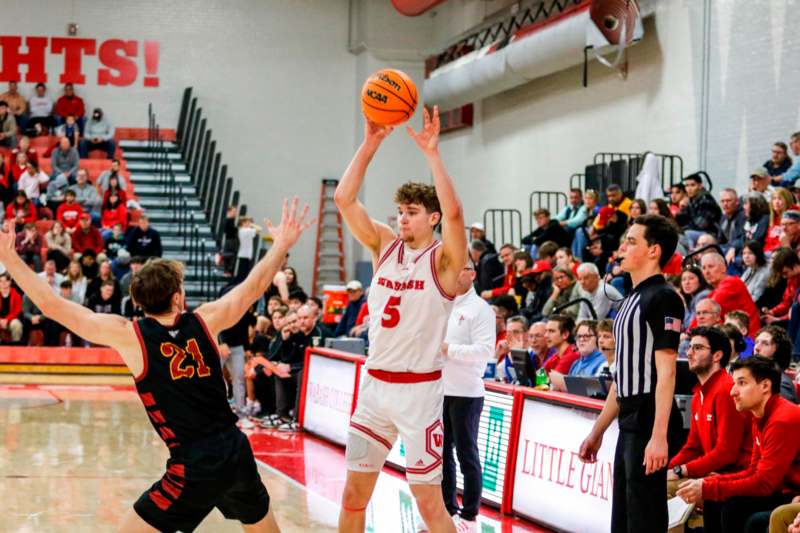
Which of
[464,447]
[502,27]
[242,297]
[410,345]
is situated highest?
[502,27]

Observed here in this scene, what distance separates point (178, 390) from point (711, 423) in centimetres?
328

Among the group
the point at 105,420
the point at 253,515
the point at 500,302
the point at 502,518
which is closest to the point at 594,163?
the point at 500,302

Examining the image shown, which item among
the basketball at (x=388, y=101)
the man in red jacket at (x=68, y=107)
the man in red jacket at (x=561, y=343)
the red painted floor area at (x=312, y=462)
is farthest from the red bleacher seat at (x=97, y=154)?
the basketball at (x=388, y=101)

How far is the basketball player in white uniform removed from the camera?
570 centimetres

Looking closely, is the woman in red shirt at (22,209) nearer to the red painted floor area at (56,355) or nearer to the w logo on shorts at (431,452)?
the red painted floor area at (56,355)

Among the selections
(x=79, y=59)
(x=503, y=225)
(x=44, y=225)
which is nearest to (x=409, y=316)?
(x=503, y=225)

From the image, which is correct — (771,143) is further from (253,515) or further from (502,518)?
(253,515)

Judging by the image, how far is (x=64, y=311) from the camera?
193 inches

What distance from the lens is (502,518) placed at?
8359 mm

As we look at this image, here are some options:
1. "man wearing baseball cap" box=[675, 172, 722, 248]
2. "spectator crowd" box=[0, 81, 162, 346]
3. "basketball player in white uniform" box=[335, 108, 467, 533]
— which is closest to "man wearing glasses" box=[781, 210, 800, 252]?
"man wearing baseball cap" box=[675, 172, 722, 248]

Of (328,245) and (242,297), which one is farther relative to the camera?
(328,245)

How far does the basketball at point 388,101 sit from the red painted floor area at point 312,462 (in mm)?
3236

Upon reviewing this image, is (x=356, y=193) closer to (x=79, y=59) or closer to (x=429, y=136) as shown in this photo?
(x=429, y=136)

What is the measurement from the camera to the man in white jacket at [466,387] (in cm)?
764
